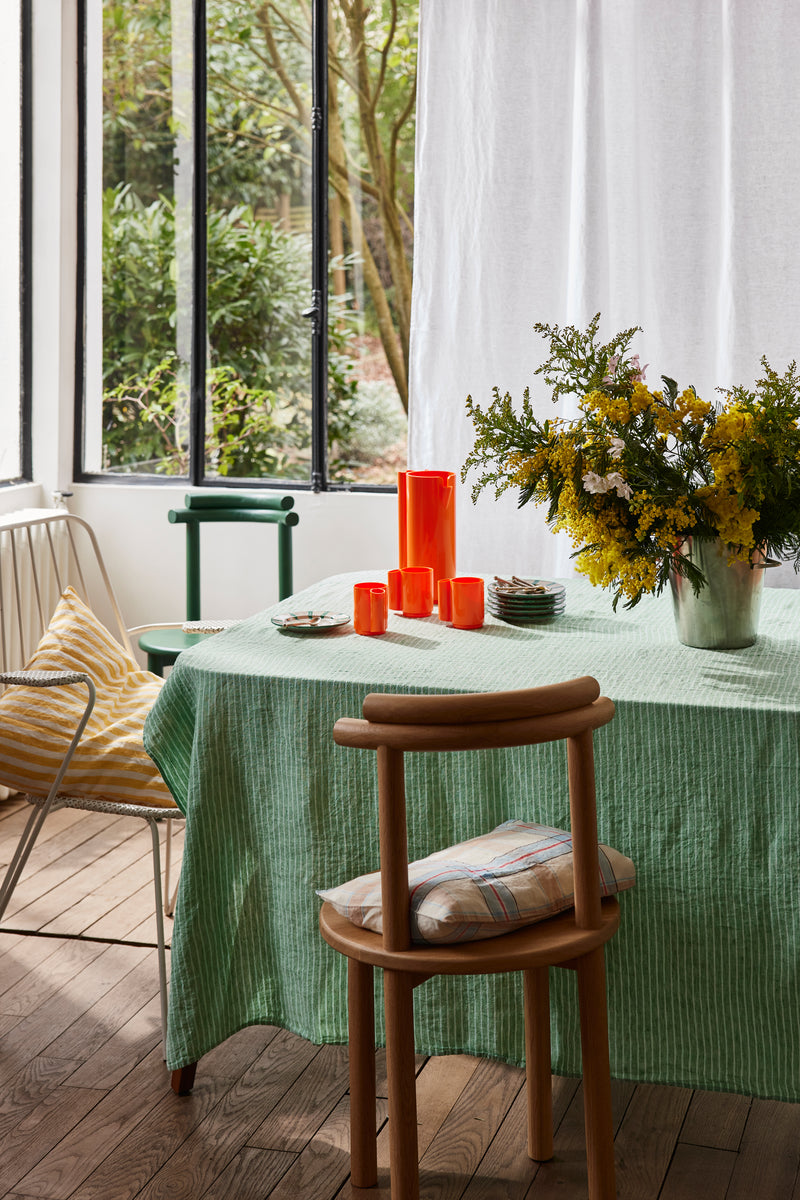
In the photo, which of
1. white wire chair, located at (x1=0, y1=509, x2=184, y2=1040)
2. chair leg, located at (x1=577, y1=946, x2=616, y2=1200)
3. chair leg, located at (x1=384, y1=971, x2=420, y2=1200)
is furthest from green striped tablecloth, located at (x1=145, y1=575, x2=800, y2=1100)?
white wire chair, located at (x1=0, y1=509, x2=184, y2=1040)

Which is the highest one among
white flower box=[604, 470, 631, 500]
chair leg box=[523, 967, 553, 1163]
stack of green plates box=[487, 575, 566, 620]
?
white flower box=[604, 470, 631, 500]

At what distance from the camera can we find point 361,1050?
1732 mm

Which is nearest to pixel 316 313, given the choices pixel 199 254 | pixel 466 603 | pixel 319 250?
pixel 319 250

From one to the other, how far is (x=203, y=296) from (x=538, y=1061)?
2.77 metres

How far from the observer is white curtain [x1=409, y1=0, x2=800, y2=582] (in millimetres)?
3273

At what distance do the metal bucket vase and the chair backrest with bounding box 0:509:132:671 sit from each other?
1745 millimetres

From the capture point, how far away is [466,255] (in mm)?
3510

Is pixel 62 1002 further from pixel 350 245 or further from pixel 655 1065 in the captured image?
pixel 350 245

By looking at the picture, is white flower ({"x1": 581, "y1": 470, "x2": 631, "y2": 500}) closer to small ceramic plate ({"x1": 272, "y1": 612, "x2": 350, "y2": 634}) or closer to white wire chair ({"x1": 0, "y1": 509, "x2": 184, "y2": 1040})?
small ceramic plate ({"x1": 272, "y1": 612, "x2": 350, "y2": 634})

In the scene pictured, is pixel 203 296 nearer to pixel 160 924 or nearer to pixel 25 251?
pixel 25 251

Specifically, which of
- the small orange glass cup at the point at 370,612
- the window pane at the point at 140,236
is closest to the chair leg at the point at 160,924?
the small orange glass cup at the point at 370,612

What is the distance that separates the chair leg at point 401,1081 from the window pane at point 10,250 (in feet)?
9.20

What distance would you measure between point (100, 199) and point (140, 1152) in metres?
3.01

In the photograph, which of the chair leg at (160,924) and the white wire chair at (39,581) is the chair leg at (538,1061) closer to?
the chair leg at (160,924)
